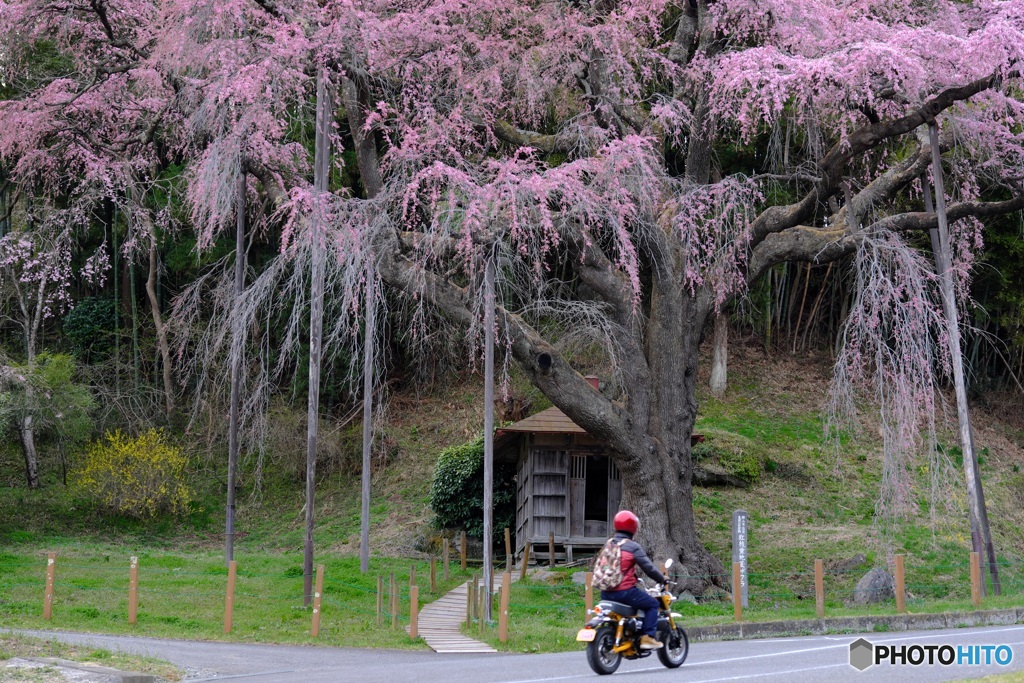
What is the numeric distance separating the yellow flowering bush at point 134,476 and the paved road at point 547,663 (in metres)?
15.2

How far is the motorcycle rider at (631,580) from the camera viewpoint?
944 centimetres

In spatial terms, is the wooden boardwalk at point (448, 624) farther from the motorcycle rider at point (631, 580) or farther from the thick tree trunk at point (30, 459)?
the thick tree trunk at point (30, 459)

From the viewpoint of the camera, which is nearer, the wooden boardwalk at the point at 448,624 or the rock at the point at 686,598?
the wooden boardwalk at the point at 448,624

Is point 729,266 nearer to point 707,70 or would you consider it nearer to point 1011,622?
point 707,70

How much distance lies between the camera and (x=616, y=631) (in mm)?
9766

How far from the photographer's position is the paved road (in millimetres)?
10125

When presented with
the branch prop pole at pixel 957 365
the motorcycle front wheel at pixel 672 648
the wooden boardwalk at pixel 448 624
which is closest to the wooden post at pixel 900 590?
the branch prop pole at pixel 957 365

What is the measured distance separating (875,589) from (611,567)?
1087cm

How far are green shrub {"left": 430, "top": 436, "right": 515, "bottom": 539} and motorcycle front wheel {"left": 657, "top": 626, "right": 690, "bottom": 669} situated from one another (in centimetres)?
1655

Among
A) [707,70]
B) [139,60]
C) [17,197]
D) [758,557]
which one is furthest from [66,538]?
[707,70]

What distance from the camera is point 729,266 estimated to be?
17969 mm

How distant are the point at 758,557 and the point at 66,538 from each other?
704 inches

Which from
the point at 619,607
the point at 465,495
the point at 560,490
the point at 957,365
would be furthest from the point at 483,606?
the point at 465,495

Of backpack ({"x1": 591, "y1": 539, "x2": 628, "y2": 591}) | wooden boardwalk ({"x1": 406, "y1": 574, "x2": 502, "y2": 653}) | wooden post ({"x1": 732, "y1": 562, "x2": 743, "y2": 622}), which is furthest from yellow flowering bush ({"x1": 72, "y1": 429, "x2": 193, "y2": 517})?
backpack ({"x1": 591, "y1": 539, "x2": 628, "y2": 591})
